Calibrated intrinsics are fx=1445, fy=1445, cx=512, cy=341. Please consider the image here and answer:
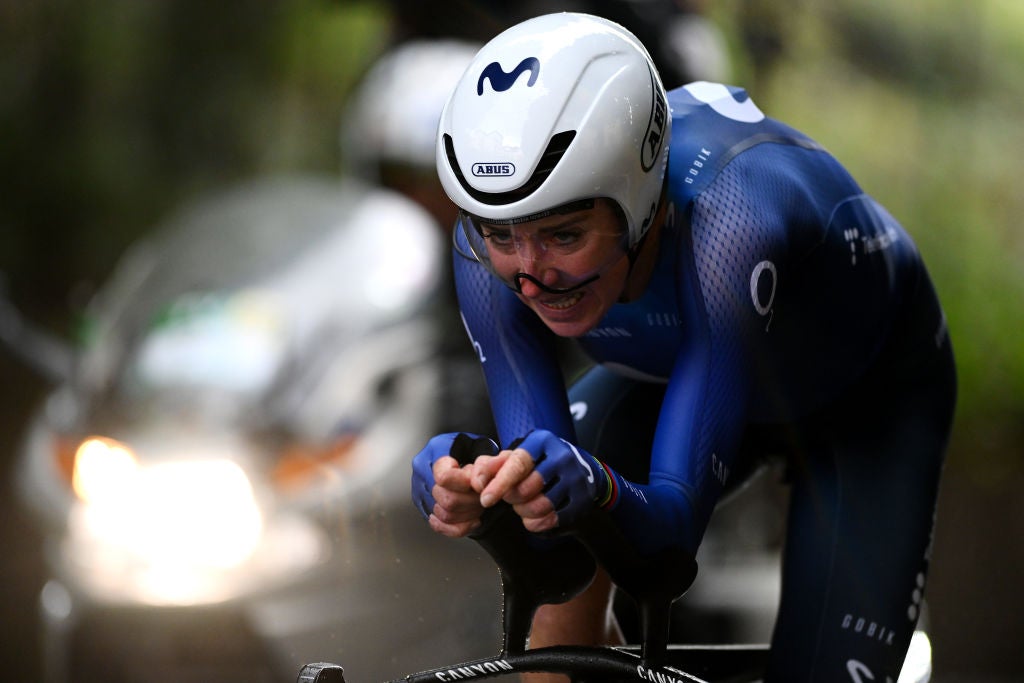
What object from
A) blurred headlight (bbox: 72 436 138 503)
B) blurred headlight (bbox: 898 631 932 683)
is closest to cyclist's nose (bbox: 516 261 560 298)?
blurred headlight (bbox: 898 631 932 683)

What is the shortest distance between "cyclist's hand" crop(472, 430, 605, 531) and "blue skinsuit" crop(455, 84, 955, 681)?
124 millimetres

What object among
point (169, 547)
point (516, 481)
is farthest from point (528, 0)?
point (516, 481)

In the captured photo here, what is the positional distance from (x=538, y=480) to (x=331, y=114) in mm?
7316

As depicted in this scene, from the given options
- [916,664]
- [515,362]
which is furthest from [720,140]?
[916,664]

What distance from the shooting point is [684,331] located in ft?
7.39

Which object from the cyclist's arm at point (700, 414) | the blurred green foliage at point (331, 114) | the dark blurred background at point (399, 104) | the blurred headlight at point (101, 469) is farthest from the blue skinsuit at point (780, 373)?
the blurred green foliage at point (331, 114)

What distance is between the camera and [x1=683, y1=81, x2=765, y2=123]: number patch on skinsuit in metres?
2.53

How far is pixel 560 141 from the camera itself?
2.12 meters

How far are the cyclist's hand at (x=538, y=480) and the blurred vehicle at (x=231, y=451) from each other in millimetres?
2280

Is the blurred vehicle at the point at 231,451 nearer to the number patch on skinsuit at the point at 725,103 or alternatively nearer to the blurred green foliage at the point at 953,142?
the number patch on skinsuit at the point at 725,103

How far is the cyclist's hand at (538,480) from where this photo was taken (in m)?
1.88

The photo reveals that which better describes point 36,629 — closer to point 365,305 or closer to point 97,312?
point 97,312

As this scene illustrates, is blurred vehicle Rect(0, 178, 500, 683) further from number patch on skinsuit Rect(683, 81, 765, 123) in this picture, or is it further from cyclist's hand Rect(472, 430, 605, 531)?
cyclist's hand Rect(472, 430, 605, 531)

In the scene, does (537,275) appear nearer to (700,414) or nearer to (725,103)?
(700,414)
